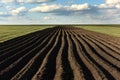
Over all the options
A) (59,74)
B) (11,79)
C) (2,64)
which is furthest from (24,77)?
(2,64)

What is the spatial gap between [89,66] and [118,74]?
194 centimetres

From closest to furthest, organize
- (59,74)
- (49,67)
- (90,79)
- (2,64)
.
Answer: (90,79) → (59,74) → (49,67) → (2,64)

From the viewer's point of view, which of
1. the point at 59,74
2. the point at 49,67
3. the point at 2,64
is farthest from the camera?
the point at 2,64

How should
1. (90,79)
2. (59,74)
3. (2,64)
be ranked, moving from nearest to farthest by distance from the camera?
(90,79) < (59,74) < (2,64)

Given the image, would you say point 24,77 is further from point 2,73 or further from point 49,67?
point 49,67

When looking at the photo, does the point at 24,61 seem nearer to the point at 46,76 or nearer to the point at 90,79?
the point at 46,76

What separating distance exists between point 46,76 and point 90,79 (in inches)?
73.7

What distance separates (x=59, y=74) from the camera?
11633mm

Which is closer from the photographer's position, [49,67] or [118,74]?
[118,74]

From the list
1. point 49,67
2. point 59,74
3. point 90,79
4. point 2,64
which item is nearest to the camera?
point 90,79

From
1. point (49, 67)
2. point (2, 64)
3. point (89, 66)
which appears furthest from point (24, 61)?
point (89, 66)

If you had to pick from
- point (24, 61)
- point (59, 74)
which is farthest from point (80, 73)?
point (24, 61)

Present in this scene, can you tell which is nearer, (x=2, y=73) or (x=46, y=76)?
(x=46, y=76)

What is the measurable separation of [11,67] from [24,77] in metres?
2.56
